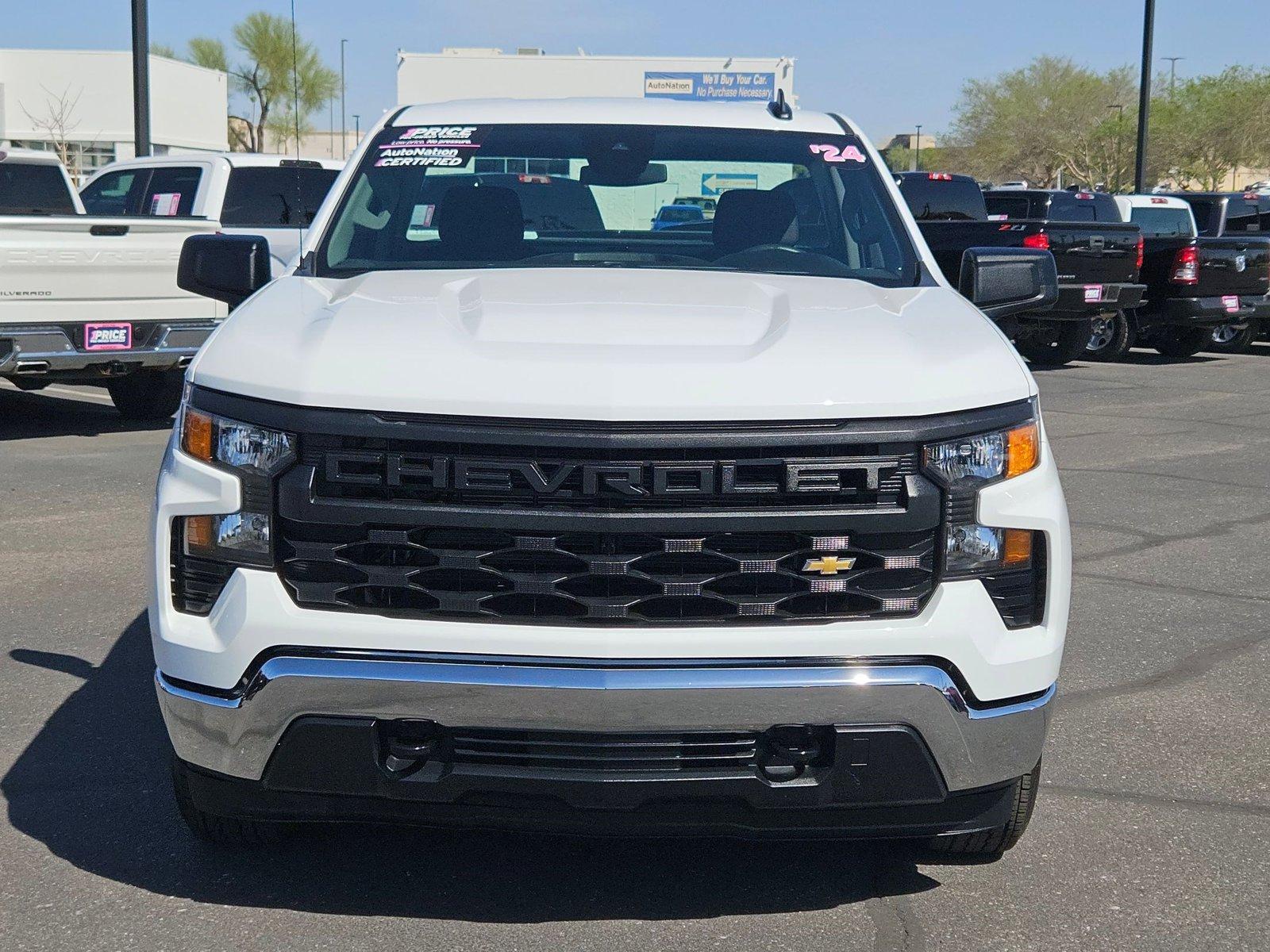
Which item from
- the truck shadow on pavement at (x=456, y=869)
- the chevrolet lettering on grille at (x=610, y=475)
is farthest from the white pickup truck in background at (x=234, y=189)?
the chevrolet lettering on grille at (x=610, y=475)

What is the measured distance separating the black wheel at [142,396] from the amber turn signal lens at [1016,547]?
30.6 ft

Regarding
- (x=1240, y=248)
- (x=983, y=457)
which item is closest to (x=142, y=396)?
(x=983, y=457)

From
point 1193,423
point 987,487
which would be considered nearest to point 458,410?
point 987,487

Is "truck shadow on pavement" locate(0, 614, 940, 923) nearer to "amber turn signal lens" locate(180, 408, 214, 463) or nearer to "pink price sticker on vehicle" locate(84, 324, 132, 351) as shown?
"amber turn signal lens" locate(180, 408, 214, 463)

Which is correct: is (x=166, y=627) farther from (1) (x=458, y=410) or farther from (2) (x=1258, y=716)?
(2) (x=1258, y=716)

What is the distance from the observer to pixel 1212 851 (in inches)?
148

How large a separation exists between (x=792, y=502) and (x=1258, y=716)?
8.52 ft

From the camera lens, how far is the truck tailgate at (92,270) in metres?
9.61

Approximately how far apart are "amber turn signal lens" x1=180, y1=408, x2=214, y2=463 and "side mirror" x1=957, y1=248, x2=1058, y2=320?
2.16 meters

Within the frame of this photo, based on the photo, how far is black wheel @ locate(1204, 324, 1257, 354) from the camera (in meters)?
19.5

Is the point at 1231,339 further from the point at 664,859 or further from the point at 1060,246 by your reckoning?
the point at 664,859

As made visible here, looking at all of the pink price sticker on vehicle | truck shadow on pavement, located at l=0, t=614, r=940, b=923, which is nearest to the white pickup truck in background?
the pink price sticker on vehicle

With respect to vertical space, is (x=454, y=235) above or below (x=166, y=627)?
above

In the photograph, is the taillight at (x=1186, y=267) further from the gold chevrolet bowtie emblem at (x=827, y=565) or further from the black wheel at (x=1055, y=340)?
the gold chevrolet bowtie emblem at (x=827, y=565)
